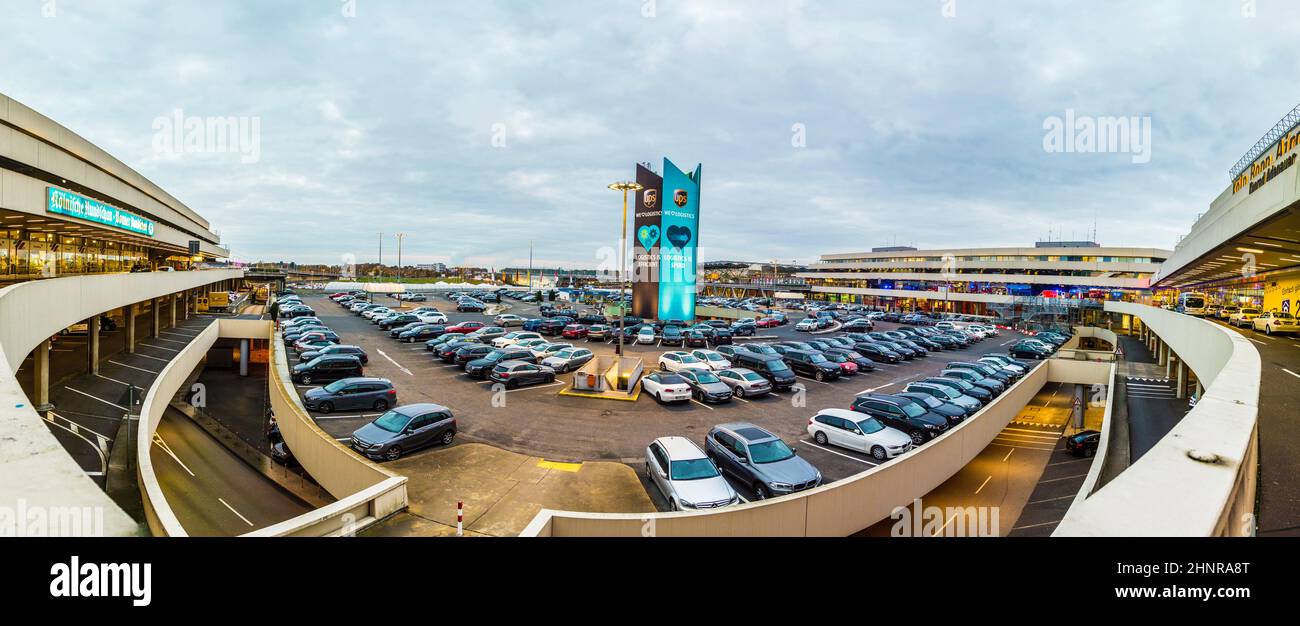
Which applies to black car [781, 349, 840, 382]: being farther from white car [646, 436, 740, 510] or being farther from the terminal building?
the terminal building

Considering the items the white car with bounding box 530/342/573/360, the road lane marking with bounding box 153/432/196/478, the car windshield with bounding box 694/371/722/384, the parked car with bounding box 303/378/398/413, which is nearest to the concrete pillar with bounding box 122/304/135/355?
the road lane marking with bounding box 153/432/196/478

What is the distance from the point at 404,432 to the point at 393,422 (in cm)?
55

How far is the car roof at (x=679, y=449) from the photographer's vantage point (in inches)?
457

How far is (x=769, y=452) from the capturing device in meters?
12.6

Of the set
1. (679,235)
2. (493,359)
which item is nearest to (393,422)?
(493,359)

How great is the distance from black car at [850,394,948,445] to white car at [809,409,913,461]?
5.34 ft

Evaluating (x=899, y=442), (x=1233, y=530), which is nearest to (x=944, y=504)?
(x=899, y=442)

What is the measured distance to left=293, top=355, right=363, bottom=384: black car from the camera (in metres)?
21.6

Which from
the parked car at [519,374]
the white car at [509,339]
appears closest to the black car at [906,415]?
the parked car at [519,374]
